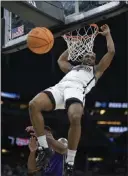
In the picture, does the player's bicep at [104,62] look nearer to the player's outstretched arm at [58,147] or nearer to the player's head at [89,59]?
the player's head at [89,59]

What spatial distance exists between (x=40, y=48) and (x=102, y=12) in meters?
1.34

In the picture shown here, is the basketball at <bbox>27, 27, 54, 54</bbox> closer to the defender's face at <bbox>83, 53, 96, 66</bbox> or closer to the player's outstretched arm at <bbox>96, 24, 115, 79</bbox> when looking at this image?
the defender's face at <bbox>83, 53, 96, 66</bbox>

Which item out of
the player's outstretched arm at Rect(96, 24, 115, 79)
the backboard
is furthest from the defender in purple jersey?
the backboard

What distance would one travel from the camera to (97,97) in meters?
21.7

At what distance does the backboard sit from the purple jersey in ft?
6.20

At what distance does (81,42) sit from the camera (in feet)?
18.6

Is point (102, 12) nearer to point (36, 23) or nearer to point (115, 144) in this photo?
point (36, 23)

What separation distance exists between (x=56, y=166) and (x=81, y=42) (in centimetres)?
167

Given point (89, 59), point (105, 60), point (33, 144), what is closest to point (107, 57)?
point (105, 60)

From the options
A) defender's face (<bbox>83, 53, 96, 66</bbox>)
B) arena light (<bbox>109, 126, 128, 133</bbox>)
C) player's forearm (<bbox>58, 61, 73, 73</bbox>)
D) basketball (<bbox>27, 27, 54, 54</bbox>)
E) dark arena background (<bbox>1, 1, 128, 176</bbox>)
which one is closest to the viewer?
basketball (<bbox>27, 27, 54, 54</bbox>)

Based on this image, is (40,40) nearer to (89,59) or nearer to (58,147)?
(89,59)

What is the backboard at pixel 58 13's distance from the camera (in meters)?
6.13

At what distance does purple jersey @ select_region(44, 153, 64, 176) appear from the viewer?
557 centimetres

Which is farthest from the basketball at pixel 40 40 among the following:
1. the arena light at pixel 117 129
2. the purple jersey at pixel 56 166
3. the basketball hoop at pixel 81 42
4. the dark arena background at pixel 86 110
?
the arena light at pixel 117 129
